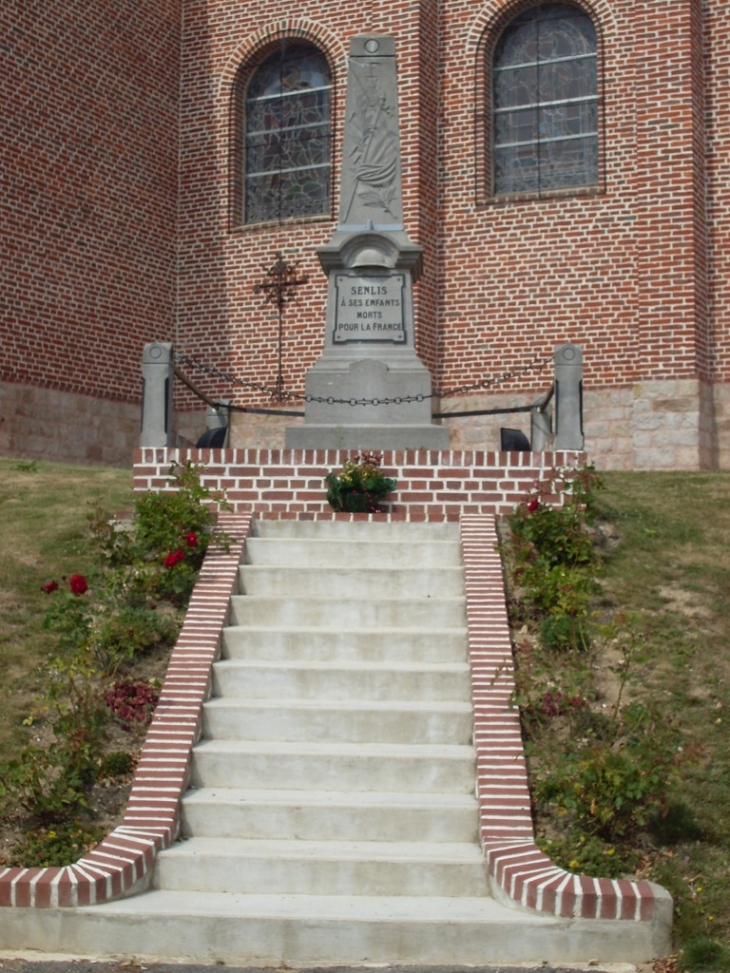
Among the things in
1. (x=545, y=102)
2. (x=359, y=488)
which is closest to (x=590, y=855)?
(x=359, y=488)

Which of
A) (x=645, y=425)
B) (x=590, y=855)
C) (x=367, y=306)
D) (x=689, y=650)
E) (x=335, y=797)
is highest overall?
(x=367, y=306)

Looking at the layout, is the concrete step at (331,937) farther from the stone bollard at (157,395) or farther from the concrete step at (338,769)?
the stone bollard at (157,395)

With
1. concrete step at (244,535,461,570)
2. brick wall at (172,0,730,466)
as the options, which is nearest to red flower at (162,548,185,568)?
concrete step at (244,535,461,570)

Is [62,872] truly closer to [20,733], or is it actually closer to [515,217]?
[20,733]

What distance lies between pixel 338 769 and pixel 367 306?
612cm

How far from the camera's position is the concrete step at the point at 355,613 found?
8719 millimetres

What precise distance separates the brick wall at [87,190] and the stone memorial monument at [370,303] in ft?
22.5

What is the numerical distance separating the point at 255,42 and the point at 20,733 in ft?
52.8

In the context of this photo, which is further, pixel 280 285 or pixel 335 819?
pixel 280 285

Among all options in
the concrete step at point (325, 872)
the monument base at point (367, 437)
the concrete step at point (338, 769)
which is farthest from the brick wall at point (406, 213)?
the concrete step at point (325, 872)

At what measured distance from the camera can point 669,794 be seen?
23.2 feet

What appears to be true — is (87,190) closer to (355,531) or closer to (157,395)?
(157,395)

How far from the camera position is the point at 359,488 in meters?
10.3

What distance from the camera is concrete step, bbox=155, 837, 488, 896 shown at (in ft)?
22.1
